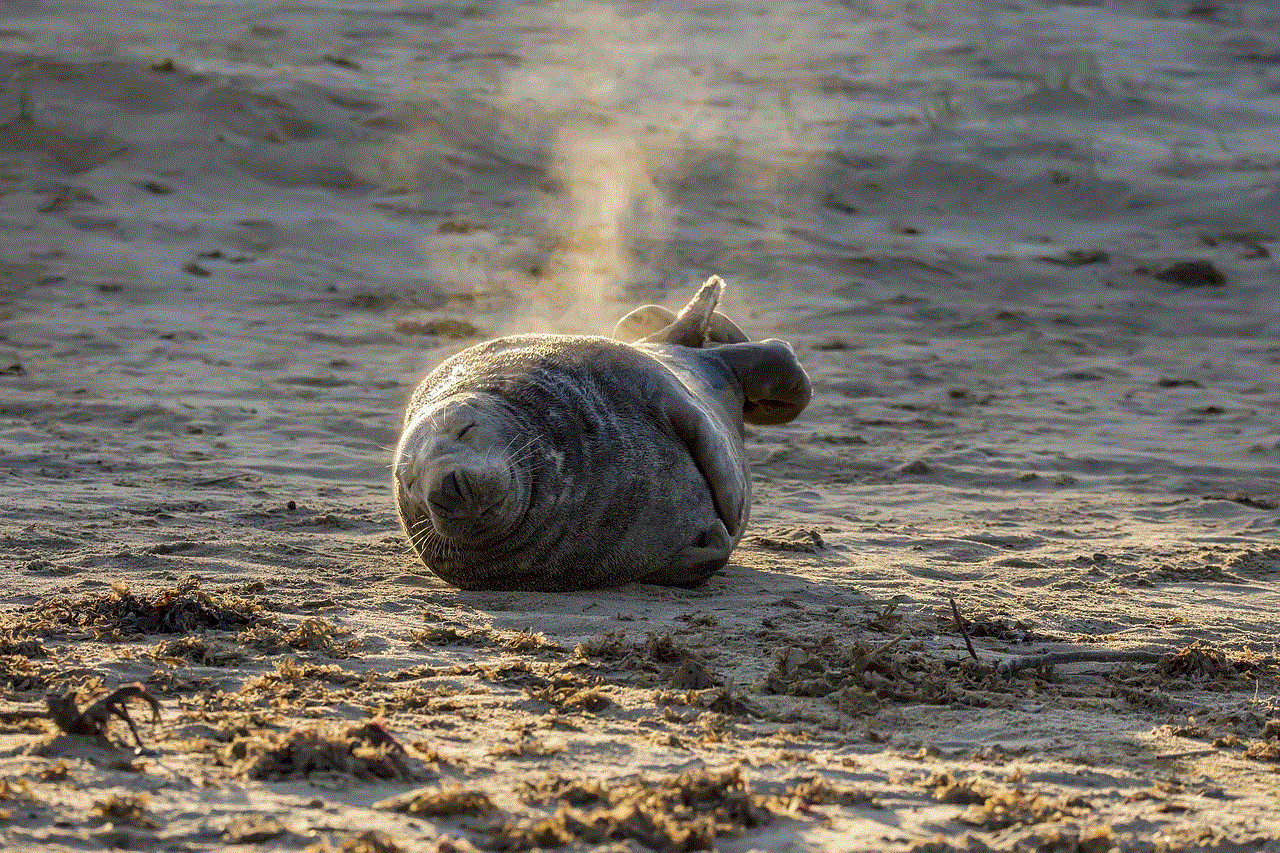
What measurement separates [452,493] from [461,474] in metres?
0.07

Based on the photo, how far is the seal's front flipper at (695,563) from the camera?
5.32 meters

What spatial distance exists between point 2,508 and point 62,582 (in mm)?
1196

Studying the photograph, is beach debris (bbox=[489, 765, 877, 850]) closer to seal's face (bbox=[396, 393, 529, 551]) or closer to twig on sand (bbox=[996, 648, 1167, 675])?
twig on sand (bbox=[996, 648, 1167, 675])

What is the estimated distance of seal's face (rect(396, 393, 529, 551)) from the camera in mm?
4762

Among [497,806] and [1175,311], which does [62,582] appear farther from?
[1175,311]

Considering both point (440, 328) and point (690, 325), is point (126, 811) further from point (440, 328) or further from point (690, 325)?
point (440, 328)

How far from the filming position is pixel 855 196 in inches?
487

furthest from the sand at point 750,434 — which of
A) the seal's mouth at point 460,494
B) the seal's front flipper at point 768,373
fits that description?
the seal's front flipper at point 768,373

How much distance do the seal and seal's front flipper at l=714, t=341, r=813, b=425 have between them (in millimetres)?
836

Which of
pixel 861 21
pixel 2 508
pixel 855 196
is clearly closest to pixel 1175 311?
pixel 855 196

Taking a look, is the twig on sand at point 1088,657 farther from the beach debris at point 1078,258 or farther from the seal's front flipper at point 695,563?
the beach debris at point 1078,258

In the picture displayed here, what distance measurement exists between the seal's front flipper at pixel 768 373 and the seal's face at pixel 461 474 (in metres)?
1.73

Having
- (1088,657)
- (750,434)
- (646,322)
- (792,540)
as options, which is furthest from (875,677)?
(750,434)

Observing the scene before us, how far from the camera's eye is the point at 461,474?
186 inches
